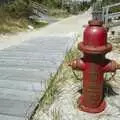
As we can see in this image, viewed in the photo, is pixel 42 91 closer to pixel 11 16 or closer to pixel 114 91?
pixel 114 91

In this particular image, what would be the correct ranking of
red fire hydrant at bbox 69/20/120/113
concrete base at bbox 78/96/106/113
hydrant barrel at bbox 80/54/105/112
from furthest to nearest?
concrete base at bbox 78/96/106/113 < hydrant barrel at bbox 80/54/105/112 < red fire hydrant at bbox 69/20/120/113

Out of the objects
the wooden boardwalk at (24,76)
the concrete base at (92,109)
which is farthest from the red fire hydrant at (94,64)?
the wooden boardwalk at (24,76)

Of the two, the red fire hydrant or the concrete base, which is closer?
the red fire hydrant

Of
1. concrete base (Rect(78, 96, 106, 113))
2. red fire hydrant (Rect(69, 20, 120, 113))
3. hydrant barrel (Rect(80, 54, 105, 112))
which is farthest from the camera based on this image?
concrete base (Rect(78, 96, 106, 113))

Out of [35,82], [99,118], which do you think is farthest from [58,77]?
[99,118]

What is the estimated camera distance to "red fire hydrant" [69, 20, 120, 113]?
A: 421 cm

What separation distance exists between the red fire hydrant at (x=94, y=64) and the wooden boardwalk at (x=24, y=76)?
0.80m

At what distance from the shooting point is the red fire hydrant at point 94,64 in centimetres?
421

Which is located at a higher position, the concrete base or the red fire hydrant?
the red fire hydrant

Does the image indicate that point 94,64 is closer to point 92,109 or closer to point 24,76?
point 92,109

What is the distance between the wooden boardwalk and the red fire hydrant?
31.4 inches

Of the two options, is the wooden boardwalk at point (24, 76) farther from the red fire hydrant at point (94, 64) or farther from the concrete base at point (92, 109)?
the red fire hydrant at point (94, 64)

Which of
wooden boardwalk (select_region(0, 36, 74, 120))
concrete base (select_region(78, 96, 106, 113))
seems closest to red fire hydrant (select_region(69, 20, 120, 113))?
concrete base (select_region(78, 96, 106, 113))

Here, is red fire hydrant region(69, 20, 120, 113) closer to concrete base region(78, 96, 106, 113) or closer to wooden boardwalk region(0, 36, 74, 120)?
concrete base region(78, 96, 106, 113)
